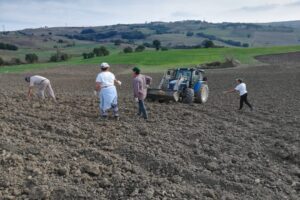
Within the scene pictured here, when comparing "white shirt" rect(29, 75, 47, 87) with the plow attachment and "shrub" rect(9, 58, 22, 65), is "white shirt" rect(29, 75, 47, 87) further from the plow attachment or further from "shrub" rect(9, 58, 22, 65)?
"shrub" rect(9, 58, 22, 65)

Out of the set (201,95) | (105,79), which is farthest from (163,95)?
(105,79)

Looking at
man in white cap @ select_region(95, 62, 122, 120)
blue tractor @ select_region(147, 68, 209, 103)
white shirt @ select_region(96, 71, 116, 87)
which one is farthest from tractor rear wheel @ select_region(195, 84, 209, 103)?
white shirt @ select_region(96, 71, 116, 87)

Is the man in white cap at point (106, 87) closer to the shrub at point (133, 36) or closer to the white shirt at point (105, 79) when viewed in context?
the white shirt at point (105, 79)

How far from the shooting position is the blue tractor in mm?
17109

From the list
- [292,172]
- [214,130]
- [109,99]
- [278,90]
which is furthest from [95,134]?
[278,90]

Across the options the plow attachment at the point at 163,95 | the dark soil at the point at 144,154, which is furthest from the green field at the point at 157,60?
the dark soil at the point at 144,154

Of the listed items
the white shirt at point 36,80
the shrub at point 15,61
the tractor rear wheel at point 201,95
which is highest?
the white shirt at point 36,80

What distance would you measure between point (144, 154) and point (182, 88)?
29.8ft

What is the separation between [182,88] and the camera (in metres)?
17.7

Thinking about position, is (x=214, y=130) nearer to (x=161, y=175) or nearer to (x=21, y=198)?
(x=161, y=175)

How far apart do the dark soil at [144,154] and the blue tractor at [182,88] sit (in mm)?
2214

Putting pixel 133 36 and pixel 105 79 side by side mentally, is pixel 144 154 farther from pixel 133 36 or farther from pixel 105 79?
pixel 133 36

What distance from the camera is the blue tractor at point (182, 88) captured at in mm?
17109

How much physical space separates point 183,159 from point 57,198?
3.07 metres
